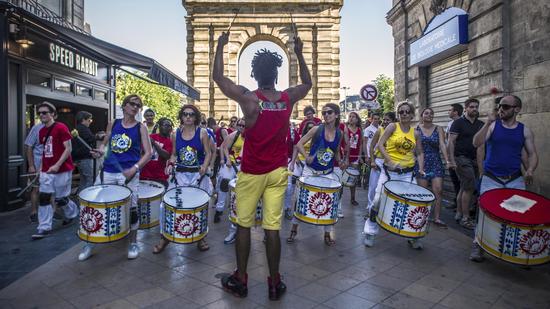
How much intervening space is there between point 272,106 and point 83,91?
905 cm

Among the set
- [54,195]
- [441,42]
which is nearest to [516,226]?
[54,195]

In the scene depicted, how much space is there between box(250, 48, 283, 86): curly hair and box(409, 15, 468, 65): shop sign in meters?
7.05

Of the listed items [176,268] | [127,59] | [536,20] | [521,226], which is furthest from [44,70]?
[536,20]

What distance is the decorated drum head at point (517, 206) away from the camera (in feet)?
13.2

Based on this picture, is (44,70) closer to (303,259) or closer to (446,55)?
(303,259)

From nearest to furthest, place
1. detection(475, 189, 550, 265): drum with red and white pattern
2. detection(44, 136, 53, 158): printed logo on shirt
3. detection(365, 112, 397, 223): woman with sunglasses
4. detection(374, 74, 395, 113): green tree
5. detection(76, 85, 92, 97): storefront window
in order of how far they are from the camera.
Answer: detection(475, 189, 550, 265): drum with red and white pattern, detection(365, 112, 397, 223): woman with sunglasses, detection(44, 136, 53, 158): printed logo on shirt, detection(76, 85, 92, 97): storefront window, detection(374, 74, 395, 113): green tree

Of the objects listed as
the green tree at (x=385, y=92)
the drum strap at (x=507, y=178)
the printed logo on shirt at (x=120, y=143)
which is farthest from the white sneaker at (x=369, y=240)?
the green tree at (x=385, y=92)

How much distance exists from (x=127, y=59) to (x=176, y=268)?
6832 mm

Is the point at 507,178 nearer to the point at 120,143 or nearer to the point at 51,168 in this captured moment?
the point at 120,143

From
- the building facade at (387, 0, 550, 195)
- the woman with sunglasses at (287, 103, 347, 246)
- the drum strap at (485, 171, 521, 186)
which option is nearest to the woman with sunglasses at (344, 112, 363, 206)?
the building facade at (387, 0, 550, 195)

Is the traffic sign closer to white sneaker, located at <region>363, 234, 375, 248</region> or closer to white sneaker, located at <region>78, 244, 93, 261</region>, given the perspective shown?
white sneaker, located at <region>363, 234, 375, 248</region>

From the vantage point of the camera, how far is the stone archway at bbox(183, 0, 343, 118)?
2419cm

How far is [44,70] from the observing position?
8.91 meters

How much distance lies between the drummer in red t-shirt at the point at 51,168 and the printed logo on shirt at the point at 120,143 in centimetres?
176
